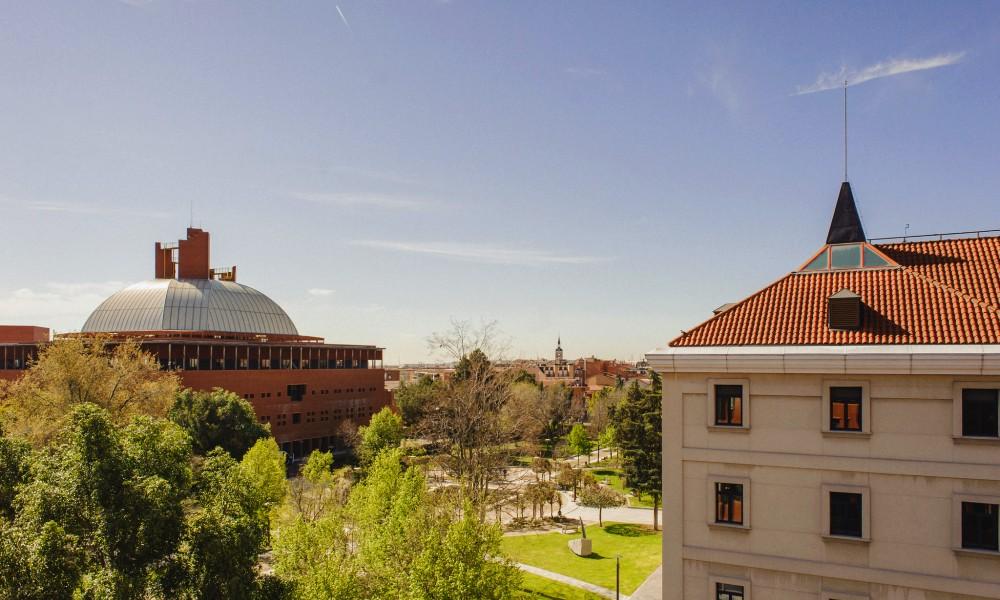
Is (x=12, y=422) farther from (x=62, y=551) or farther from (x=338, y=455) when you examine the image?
(x=338, y=455)

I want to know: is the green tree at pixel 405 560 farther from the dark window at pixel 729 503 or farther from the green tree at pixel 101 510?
the dark window at pixel 729 503

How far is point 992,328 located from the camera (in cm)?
1488

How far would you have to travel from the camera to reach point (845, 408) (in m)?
15.8

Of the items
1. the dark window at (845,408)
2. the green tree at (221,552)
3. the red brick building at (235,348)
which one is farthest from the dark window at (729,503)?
the red brick building at (235,348)

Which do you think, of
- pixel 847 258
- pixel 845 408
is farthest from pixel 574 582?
pixel 847 258

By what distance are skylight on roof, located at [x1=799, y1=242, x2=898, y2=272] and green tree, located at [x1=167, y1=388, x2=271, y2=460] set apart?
4078 cm

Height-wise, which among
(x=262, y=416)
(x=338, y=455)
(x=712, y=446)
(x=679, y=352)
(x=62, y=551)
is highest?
(x=679, y=352)

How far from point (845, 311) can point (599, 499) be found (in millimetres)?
24830

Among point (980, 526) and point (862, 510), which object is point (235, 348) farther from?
point (980, 526)

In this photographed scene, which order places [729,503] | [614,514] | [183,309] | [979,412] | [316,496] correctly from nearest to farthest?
[979,412] < [729,503] < [316,496] < [614,514] < [183,309]

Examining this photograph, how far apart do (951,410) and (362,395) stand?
60.7 m

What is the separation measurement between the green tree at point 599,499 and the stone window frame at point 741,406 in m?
22.3

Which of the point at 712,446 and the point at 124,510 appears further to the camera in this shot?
the point at 712,446

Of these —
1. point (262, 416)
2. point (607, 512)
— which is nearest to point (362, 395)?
point (262, 416)
